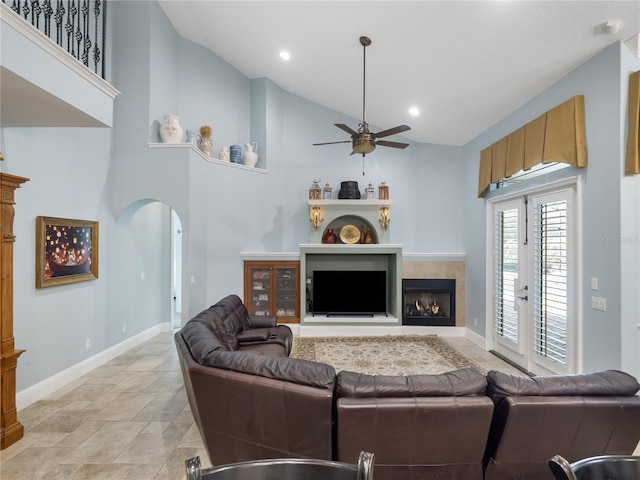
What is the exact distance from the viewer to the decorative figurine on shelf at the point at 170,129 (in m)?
4.90

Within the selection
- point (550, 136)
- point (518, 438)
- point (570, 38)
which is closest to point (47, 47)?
point (518, 438)

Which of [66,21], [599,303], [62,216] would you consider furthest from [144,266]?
[599,303]

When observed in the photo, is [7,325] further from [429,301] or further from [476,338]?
[476,338]

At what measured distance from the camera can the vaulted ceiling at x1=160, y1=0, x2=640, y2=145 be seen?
296 cm

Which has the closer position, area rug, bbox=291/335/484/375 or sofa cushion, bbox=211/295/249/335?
sofa cushion, bbox=211/295/249/335

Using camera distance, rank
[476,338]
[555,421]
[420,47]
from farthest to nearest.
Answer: [476,338] → [420,47] → [555,421]

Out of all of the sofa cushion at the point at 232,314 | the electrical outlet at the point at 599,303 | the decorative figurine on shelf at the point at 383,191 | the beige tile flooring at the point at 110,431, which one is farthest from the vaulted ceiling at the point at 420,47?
the beige tile flooring at the point at 110,431

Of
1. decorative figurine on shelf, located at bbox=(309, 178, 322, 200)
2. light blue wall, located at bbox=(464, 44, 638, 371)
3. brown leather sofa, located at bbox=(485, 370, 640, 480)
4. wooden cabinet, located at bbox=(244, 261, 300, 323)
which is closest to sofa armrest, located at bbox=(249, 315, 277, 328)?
wooden cabinet, located at bbox=(244, 261, 300, 323)

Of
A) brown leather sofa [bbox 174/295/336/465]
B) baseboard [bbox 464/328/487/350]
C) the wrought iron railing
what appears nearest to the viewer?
brown leather sofa [bbox 174/295/336/465]

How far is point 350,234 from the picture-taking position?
6.44 m

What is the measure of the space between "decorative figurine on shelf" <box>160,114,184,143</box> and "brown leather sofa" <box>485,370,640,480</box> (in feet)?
16.1

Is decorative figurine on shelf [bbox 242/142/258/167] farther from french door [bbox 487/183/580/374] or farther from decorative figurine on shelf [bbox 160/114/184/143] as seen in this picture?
french door [bbox 487/183/580/374]

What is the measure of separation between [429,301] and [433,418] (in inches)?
187

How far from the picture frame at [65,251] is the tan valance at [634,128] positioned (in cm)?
557
